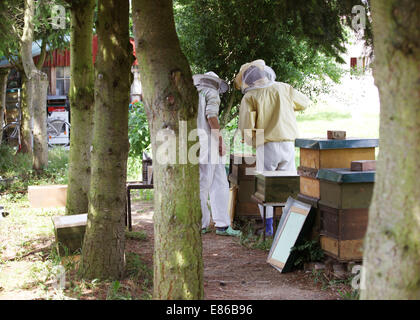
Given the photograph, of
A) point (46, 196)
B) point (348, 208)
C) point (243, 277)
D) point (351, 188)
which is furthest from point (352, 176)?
point (46, 196)

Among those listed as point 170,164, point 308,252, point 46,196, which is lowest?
point 308,252

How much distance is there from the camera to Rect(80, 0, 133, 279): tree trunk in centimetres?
496

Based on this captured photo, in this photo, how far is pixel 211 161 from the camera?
7363 mm

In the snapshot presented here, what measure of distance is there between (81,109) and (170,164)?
12.9 feet

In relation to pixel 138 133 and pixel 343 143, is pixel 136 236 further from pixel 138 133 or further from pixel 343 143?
pixel 138 133

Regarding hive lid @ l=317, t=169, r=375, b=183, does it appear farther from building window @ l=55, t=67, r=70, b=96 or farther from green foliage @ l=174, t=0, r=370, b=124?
building window @ l=55, t=67, r=70, b=96

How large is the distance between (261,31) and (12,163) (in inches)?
317

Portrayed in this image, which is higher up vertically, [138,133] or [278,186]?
[138,133]

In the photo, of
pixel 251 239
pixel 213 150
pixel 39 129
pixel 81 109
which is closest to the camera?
pixel 81 109

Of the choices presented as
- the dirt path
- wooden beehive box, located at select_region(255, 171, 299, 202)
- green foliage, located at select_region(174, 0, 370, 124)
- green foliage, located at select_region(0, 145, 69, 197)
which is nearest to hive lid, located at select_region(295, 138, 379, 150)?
wooden beehive box, located at select_region(255, 171, 299, 202)

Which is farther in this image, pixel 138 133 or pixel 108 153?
pixel 138 133

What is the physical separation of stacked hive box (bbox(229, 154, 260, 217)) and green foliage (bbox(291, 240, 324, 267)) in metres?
2.07

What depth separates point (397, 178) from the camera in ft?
7.62

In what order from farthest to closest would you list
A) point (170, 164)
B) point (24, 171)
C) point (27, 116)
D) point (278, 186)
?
point (27, 116) < point (24, 171) < point (278, 186) < point (170, 164)
